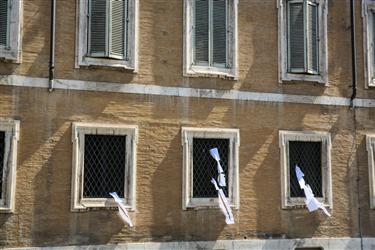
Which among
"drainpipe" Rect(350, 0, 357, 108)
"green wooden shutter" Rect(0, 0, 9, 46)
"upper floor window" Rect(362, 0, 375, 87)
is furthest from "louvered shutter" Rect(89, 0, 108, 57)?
"upper floor window" Rect(362, 0, 375, 87)

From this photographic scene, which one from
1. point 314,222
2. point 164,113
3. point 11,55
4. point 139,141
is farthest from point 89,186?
point 314,222

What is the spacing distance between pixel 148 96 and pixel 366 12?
21.3 feet

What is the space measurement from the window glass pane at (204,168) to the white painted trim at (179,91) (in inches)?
44.0

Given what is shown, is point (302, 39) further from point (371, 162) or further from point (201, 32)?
point (371, 162)

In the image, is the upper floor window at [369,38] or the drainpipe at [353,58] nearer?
the drainpipe at [353,58]

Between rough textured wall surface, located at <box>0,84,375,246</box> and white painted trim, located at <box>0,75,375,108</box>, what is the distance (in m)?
0.13

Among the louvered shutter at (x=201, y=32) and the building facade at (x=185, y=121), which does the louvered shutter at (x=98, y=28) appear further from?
the louvered shutter at (x=201, y=32)

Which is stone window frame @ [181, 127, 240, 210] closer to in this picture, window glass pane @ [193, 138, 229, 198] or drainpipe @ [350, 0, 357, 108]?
window glass pane @ [193, 138, 229, 198]

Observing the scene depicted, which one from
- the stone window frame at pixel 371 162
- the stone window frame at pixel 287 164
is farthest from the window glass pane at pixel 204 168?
the stone window frame at pixel 371 162

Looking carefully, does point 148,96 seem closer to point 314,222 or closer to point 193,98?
point 193,98

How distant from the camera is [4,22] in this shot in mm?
12438

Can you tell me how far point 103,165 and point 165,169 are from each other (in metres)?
1.41

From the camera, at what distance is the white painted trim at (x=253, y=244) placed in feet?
41.3

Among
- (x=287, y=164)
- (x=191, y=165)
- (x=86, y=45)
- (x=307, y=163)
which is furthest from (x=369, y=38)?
(x=86, y=45)
